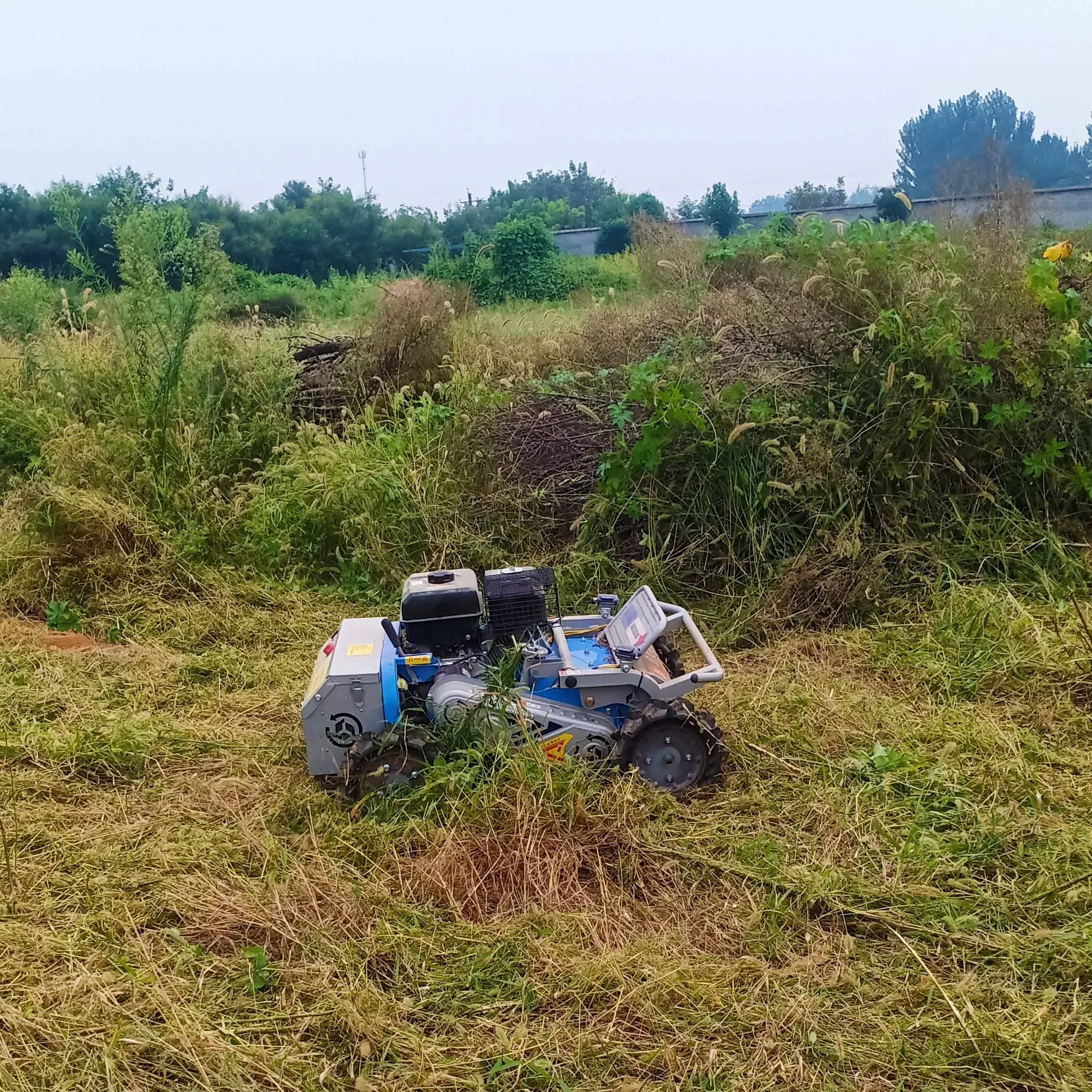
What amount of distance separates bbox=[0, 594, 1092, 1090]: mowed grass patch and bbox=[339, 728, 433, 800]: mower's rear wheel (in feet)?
0.32

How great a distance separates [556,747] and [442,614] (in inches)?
25.2

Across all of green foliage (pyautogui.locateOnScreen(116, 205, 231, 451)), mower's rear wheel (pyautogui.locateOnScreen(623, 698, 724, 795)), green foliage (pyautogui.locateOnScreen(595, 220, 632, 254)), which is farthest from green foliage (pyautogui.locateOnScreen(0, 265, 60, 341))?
green foliage (pyautogui.locateOnScreen(595, 220, 632, 254))

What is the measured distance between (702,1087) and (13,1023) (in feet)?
5.67

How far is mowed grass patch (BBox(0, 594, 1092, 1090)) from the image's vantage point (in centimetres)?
232

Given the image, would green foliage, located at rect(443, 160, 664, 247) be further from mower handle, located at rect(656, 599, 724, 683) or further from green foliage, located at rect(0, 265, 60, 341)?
mower handle, located at rect(656, 599, 724, 683)

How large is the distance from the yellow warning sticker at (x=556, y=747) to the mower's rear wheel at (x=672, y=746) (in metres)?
0.21

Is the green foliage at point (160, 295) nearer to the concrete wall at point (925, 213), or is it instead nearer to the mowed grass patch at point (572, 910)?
the mowed grass patch at point (572, 910)

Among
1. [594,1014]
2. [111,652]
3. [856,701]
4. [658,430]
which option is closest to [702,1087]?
[594,1014]

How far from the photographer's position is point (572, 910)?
2.85 m

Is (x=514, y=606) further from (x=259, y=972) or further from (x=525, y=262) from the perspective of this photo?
(x=525, y=262)

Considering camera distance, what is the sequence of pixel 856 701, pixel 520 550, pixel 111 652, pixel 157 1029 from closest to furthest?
pixel 157 1029, pixel 856 701, pixel 111 652, pixel 520 550

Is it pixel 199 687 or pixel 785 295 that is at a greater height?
pixel 785 295

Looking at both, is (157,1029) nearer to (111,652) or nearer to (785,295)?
(111,652)

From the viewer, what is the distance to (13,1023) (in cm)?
243
